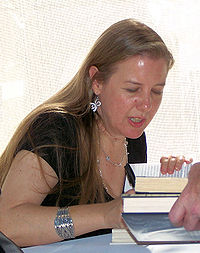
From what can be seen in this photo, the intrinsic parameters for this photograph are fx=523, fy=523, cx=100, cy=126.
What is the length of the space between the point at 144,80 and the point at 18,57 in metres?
1.43

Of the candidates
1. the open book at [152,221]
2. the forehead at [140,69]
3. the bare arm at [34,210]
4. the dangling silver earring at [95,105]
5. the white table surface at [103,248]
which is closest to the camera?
the open book at [152,221]

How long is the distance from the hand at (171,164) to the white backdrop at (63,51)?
1.42 m

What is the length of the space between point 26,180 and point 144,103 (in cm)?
45

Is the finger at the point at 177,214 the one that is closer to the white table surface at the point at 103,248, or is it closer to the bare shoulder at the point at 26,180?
the white table surface at the point at 103,248

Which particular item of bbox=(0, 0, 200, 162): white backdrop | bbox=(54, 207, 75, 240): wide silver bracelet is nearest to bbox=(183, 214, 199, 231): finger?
bbox=(54, 207, 75, 240): wide silver bracelet

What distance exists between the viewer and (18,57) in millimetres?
2922

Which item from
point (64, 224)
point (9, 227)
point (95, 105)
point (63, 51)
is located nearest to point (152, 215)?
point (64, 224)

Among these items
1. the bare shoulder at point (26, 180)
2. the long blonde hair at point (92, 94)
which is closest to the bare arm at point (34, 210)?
the bare shoulder at point (26, 180)

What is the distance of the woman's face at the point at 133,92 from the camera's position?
5.41 feet

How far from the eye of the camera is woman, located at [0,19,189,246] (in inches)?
59.0

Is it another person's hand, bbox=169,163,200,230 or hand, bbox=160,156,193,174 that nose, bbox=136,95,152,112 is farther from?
another person's hand, bbox=169,163,200,230

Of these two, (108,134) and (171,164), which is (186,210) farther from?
(108,134)

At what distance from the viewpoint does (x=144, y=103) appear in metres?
1.67

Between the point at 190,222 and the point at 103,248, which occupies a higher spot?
the point at 190,222
